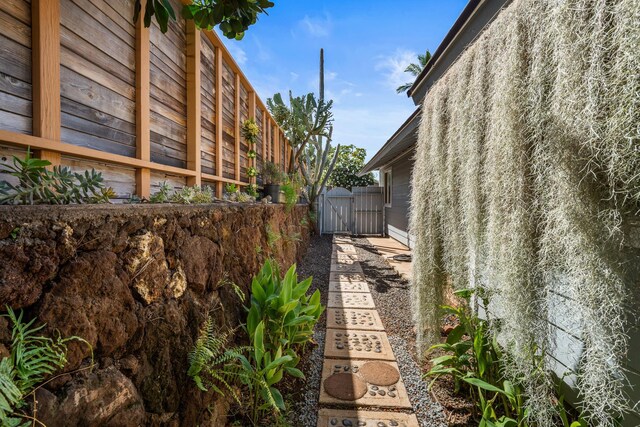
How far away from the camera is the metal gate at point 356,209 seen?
29.4 feet

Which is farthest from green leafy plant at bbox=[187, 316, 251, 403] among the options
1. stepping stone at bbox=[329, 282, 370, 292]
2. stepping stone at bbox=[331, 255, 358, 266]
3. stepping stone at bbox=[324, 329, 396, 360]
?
stepping stone at bbox=[331, 255, 358, 266]

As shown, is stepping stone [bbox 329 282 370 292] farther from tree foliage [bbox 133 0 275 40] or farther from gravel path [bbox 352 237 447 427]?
tree foliage [bbox 133 0 275 40]

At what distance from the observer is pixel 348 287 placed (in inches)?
148

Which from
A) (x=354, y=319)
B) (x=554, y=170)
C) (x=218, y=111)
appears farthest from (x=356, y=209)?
(x=554, y=170)

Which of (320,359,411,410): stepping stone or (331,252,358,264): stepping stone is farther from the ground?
(331,252,358,264): stepping stone

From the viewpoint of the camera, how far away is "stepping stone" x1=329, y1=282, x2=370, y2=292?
3.65 meters

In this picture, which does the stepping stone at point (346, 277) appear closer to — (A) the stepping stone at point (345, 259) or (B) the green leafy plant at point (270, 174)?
(A) the stepping stone at point (345, 259)

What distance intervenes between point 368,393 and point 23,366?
→ 5.46 feet

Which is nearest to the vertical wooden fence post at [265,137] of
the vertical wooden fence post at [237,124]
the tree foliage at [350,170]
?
the vertical wooden fence post at [237,124]

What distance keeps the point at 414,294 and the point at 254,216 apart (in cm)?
152

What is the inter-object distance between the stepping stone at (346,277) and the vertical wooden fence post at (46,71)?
343cm

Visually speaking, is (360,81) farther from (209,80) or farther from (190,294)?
(190,294)

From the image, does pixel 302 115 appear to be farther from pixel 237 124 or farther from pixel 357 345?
pixel 357 345

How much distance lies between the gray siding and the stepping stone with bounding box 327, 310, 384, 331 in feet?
11.1
